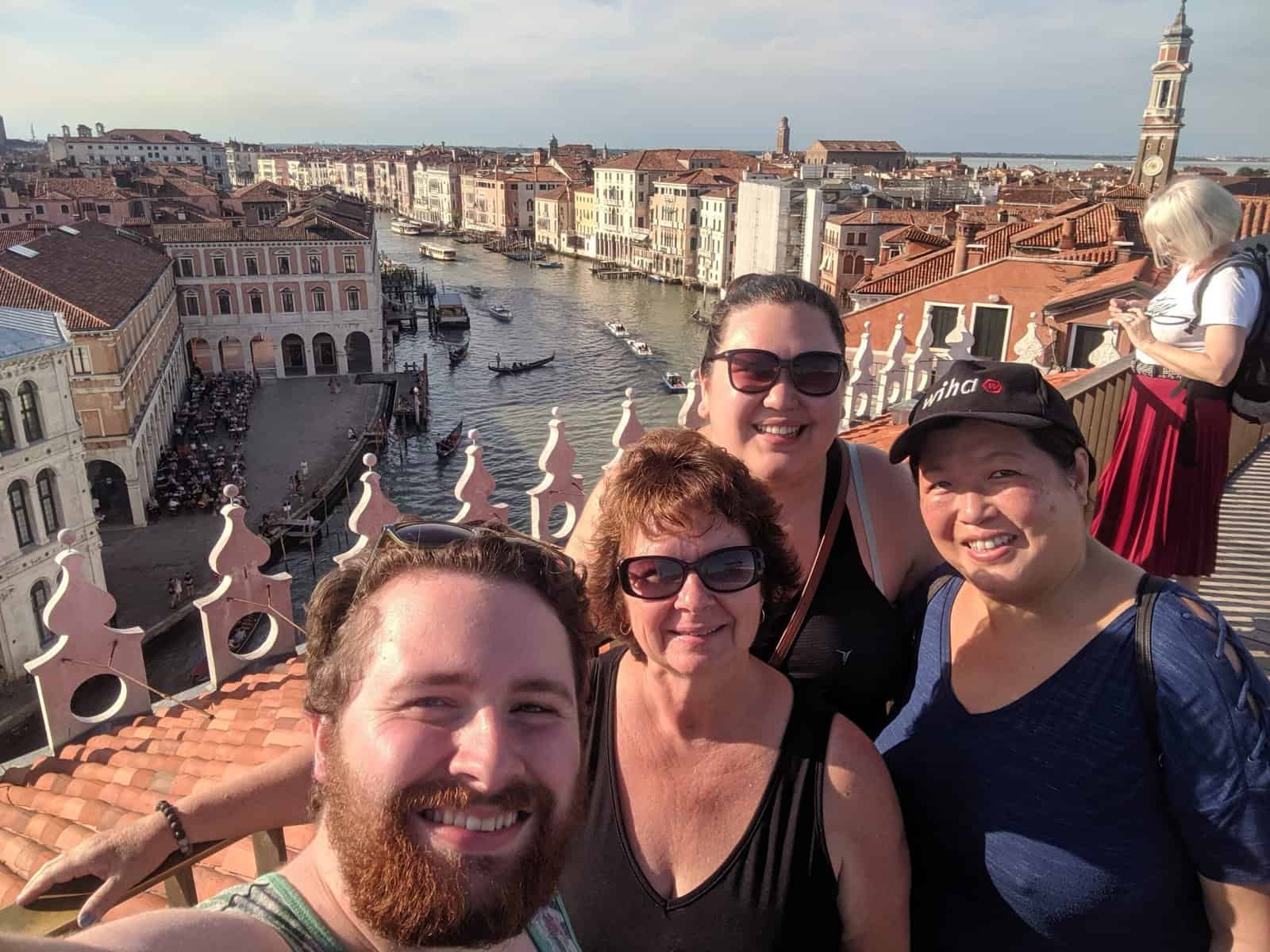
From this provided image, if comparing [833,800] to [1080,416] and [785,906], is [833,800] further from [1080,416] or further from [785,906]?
[1080,416]

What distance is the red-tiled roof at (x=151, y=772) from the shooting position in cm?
251

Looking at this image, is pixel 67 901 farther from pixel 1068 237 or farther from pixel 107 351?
pixel 107 351

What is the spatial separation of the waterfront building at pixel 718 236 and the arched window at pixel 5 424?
38.1 m

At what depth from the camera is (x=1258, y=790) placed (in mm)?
1191

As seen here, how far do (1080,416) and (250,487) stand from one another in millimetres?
23723

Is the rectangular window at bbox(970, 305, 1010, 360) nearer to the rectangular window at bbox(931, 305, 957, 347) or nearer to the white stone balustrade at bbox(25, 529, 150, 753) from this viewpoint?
the rectangular window at bbox(931, 305, 957, 347)

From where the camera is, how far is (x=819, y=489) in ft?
6.45

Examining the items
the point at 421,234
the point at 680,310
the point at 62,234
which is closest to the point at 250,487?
the point at 62,234

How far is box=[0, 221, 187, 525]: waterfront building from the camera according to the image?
22172mm

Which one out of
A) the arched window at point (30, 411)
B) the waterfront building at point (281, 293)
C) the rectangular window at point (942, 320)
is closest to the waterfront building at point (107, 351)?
the arched window at point (30, 411)

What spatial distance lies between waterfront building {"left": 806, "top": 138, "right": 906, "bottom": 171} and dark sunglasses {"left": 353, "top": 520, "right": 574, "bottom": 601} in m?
78.1

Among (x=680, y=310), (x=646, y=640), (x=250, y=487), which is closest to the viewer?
(x=646, y=640)

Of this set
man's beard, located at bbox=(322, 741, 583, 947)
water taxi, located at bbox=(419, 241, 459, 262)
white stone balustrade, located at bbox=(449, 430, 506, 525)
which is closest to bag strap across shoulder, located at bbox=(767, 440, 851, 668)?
man's beard, located at bbox=(322, 741, 583, 947)

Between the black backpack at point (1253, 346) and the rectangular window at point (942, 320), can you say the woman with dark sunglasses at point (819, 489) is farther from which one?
the rectangular window at point (942, 320)
